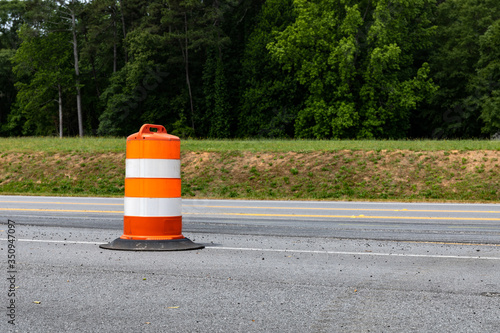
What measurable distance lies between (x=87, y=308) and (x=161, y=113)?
51186 mm

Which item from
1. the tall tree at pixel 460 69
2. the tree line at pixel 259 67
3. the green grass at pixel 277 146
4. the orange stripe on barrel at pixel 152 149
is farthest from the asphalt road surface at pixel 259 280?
the tall tree at pixel 460 69

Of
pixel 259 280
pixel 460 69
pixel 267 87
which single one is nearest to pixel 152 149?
pixel 259 280

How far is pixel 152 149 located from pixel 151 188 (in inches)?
20.5

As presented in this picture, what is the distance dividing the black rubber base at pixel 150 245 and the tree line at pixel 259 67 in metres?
34.9

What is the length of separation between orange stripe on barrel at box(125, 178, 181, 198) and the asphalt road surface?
31.5 inches

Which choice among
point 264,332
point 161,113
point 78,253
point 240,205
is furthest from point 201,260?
point 161,113

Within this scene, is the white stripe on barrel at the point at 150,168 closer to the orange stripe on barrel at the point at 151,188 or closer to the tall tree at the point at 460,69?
the orange stripe on barrel at the point at 151,188

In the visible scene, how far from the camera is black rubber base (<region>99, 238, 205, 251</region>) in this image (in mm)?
7803

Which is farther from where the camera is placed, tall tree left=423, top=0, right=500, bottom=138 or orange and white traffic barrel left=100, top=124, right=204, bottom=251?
tall tree left=423, top=0, right=500, bottom=138

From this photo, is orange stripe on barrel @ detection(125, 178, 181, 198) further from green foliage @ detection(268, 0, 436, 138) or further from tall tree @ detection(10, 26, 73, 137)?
tall tree @ detection(10, 26, 73, 137)

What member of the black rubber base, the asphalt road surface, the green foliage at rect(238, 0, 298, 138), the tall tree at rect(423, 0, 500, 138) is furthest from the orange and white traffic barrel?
the tall tree at rect(423, 0, 500, 138)

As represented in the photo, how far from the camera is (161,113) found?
55.3 metres

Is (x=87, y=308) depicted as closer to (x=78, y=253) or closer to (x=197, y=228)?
(x=78, y=253)

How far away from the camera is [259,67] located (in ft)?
170
